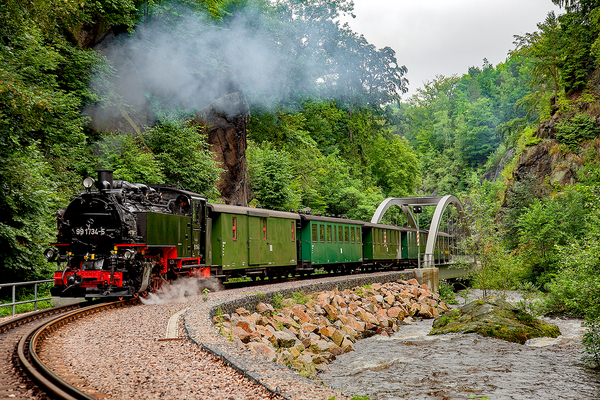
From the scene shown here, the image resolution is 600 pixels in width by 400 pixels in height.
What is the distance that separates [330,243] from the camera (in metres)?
24.0

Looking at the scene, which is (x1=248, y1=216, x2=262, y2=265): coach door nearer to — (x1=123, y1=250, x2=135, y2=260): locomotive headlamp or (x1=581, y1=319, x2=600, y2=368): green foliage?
(x1=123, y1=250, x2=135, y2=260): locomotive headlamp

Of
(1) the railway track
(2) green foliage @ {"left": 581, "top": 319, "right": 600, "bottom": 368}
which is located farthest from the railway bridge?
(1) the railway track

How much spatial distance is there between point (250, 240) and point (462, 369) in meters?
8.43

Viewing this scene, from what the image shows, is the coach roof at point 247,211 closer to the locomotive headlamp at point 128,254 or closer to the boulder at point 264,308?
the boulder at point 264,308

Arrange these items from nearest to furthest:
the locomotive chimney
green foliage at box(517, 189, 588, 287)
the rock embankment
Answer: the rock embankment, the locomotive chimney, green foliage at box(517, 189, 588, 287)

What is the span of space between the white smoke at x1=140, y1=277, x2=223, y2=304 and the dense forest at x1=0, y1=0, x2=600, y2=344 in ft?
12.6

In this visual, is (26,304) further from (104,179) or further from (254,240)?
(254,240)

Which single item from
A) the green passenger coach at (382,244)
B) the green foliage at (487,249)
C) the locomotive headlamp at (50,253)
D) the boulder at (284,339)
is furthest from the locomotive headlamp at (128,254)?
the green foliage at (487,249)

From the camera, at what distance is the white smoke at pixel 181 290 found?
1370cm

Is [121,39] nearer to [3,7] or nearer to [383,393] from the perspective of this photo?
[3,7]

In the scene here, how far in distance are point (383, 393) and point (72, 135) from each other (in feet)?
45.2

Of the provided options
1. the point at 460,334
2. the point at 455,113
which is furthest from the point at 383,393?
the point at 455,113

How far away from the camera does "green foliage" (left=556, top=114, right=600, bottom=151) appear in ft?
126

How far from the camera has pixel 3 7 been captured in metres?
12.7
